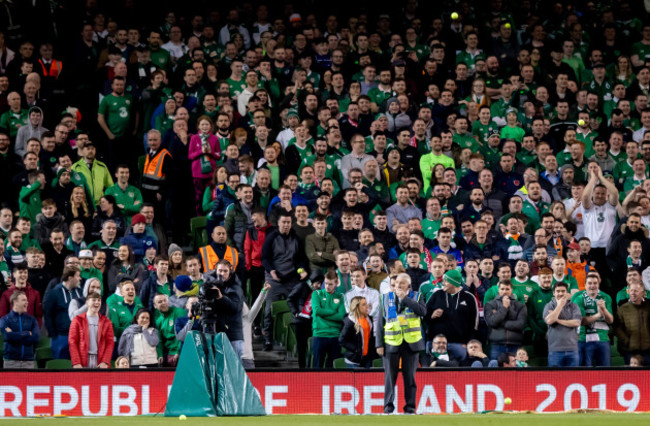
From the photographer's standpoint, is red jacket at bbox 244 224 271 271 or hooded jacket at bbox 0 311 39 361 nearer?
hooded jacket at bbox 0 311 39 361

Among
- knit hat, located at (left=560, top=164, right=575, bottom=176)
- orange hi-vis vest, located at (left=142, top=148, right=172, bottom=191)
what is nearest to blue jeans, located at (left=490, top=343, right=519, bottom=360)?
knit hat, located at (left=560, top=164, right=575, bottom=176)

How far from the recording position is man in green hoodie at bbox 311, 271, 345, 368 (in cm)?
1761

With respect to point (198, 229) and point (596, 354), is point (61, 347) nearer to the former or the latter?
point (198, 229)

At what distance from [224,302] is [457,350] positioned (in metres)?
4.47

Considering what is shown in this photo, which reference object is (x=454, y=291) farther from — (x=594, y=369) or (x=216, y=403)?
(x=216, y=403)

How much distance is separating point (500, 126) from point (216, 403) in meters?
10.9

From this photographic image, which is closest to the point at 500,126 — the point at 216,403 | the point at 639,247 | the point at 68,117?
the point at 639,247

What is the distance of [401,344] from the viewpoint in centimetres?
1550

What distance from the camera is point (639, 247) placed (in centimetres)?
1961

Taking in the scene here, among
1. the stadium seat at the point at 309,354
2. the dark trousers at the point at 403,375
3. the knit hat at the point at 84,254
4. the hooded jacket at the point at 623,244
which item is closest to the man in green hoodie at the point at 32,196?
the knit hat at the point at 84,254

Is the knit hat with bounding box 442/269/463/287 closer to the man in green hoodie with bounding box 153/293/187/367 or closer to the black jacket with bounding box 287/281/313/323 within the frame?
the black jacket with bounding box 287/281/313/323

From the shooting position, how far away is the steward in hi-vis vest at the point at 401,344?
15461 mm

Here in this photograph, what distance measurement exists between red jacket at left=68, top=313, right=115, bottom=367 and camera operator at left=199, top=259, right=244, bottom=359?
2.02m

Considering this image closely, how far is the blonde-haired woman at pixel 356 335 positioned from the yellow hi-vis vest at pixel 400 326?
5.88 feet
